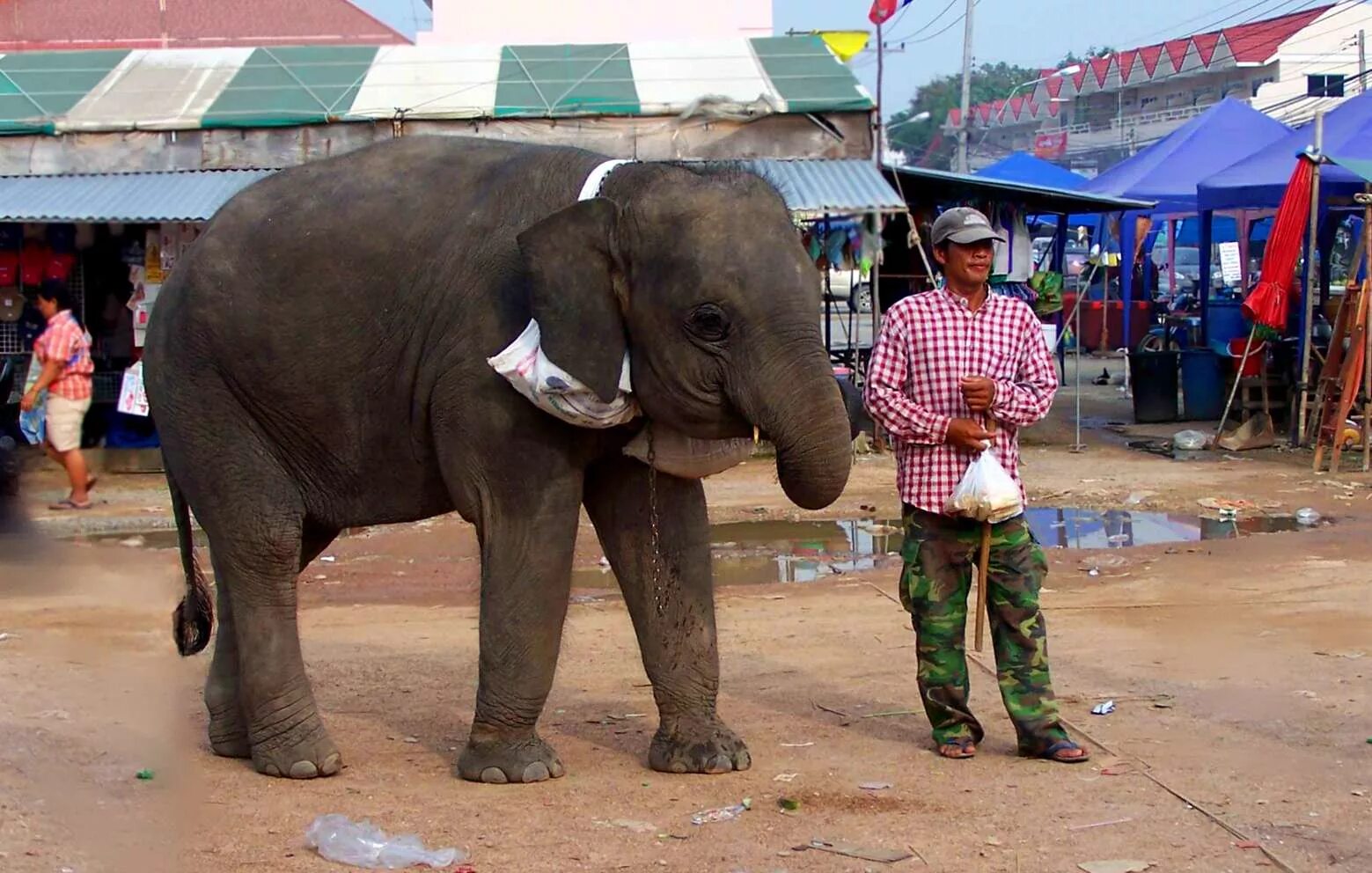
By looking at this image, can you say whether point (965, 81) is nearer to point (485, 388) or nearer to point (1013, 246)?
point (1013, 246)

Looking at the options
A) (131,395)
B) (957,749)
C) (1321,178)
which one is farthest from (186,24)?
(957,749)

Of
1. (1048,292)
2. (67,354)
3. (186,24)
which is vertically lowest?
(67,354)

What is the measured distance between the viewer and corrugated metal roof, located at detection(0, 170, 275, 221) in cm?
1436

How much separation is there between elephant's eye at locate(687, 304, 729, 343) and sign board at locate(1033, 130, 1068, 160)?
63081 millimetres

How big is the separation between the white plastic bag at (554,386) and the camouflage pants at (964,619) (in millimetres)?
1208

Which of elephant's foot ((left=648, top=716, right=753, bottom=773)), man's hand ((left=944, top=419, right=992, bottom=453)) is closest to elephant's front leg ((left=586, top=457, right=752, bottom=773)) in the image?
elephant's foot ((left=648, top=716, right=753, bottom=773))

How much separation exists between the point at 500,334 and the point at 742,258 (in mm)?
845

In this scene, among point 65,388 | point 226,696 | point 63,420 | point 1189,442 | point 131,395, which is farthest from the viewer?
point 1189,442

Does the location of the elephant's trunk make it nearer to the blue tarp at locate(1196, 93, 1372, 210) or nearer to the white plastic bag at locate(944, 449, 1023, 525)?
the white plastic bag at locate(944, 449, 1023, 525)

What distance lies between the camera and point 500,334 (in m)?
5.56

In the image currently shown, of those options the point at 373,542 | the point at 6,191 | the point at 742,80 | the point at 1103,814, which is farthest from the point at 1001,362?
the point at 6,191

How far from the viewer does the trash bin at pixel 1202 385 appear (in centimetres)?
1873

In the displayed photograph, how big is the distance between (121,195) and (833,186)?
6093mm

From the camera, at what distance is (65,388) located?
1361 centimetres
